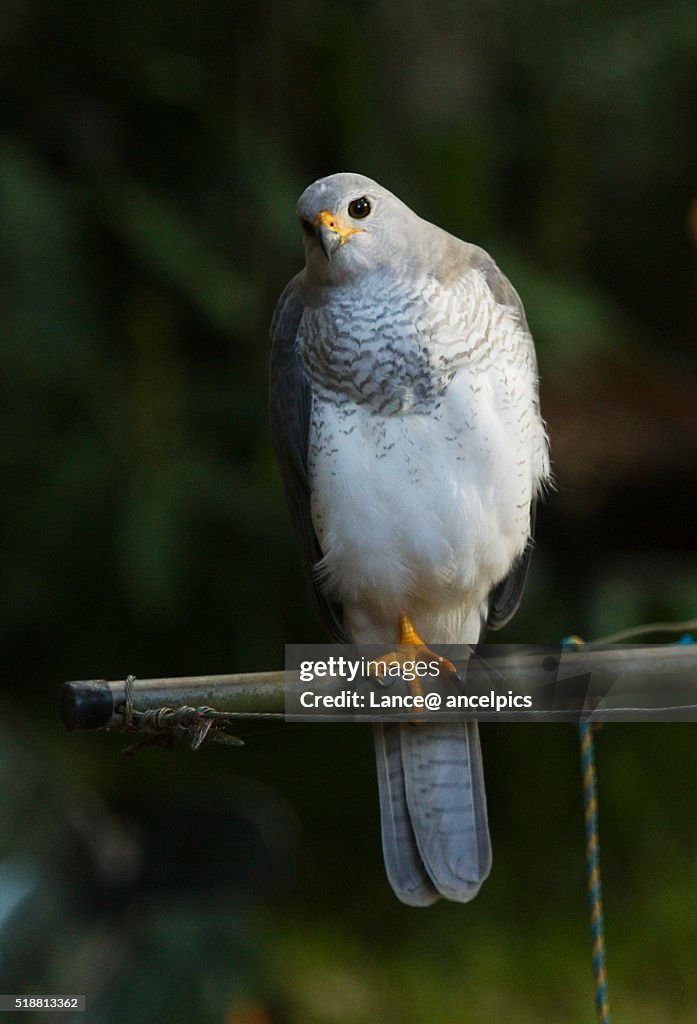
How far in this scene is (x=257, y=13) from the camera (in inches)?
128

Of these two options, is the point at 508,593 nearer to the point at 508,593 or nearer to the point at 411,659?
the point at 508,593

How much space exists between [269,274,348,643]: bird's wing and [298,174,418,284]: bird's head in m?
0.14

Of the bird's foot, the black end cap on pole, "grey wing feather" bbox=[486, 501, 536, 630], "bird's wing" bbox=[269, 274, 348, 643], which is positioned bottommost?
the black end cap on pole

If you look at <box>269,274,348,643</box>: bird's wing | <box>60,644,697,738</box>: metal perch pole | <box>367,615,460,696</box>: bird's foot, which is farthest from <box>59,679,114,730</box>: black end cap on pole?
<box>269,274,348,643</box>: bird's wing

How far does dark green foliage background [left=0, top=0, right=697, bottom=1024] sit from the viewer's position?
2.88 m

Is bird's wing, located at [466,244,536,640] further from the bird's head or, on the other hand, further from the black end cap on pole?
the black end cap on pole

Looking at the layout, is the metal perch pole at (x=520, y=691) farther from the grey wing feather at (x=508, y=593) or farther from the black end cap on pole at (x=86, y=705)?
the grey wing feather at (x=508, y=593)

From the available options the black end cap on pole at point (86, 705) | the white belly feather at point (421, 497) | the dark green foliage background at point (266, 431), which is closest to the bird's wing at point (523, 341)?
the white belly feather at point (421, 497)

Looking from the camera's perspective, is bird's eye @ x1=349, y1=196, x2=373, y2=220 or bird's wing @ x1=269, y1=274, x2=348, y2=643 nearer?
bird's eye @ x1=349, y1=196, x2=373, y2=220

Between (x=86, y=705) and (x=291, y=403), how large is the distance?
2.33 ft

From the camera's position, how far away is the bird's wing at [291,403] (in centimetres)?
185

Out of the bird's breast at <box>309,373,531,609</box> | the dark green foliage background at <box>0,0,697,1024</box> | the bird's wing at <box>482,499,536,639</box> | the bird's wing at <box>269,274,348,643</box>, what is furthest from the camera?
the dark green foliage background at <box>0,0,697,1024</box>

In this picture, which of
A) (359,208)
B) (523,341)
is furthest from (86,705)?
(523,341)

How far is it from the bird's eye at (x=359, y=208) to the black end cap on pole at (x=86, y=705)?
2.47ft
